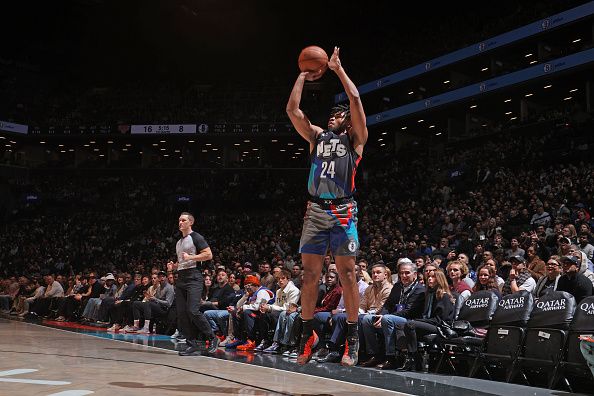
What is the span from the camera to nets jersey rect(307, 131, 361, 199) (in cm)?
424

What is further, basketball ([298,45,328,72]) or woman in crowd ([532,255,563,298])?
woman in crowd ([532,255,563,298])

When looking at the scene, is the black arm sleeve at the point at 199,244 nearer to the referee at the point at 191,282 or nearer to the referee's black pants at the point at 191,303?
the referee at the point at 191,282

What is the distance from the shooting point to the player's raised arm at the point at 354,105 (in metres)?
4.09

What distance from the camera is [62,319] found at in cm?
1437

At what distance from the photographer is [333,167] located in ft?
13.9

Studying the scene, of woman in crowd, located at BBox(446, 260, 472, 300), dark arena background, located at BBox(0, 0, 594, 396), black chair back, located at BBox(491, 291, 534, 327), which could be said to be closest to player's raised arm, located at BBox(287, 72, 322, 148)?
dark arena background, located at BBox(0, 0, 594, 396)

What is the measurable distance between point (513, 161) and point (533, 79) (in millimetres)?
4741

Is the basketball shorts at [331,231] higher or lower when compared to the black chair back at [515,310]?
higher

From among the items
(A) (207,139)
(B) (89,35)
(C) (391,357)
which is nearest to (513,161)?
(C) (391,357)

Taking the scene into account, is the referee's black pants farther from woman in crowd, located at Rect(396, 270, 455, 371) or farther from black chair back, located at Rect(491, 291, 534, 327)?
black chair back, located at Rect(491, 291, 534, 327)

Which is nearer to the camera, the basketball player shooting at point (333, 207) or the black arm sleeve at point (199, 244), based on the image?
the basketball player shooting at point (333, 207)

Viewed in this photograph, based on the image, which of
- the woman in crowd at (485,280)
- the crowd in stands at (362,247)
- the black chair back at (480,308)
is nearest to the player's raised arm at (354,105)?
the crowd in stands at (362,247)

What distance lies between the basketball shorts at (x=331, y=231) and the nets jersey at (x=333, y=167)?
0.11m

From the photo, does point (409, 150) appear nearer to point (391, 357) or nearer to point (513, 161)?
point (513, 161)
